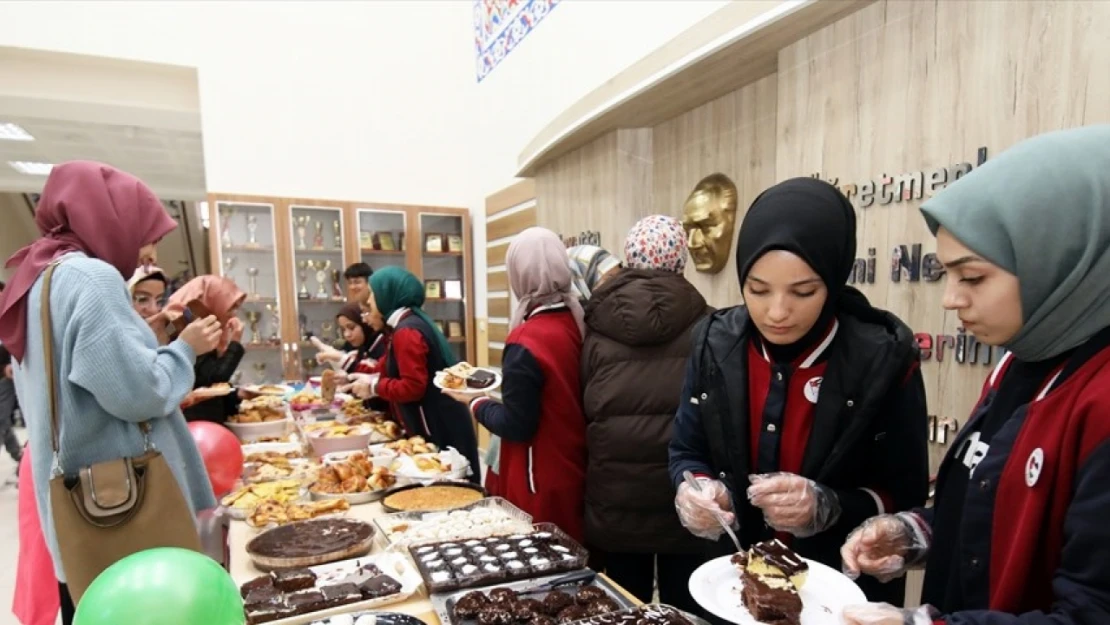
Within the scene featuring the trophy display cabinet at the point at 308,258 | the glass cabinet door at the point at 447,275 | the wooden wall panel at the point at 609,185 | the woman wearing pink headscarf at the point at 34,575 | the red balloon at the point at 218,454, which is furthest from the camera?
the glass cabinet door at the point at 447,275

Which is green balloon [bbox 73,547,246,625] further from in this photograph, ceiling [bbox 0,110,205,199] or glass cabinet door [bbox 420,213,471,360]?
ceiling [bbox 0,110,205,199]

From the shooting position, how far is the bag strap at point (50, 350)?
1.52 m

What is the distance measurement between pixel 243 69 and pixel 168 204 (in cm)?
702

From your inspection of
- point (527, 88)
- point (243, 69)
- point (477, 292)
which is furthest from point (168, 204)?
point (527, 88)

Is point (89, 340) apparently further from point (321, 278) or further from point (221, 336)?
point (321, 278)

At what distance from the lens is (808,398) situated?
1.35 meters

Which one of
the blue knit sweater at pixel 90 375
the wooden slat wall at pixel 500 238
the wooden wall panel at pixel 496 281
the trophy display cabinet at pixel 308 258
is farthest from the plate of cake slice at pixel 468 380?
the trophy display cabinet at pixel 308 258

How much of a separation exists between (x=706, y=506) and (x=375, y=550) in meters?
0.94

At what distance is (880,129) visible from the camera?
2.00 m

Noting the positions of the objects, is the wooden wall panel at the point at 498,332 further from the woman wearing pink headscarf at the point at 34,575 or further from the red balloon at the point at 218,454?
the woman wearing pink headscarf at the point at 34,575

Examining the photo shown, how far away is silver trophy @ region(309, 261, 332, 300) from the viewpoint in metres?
5.66

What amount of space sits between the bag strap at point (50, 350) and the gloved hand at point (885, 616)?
6.04 feet

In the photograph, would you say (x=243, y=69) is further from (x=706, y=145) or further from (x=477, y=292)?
(x=706, y=145)

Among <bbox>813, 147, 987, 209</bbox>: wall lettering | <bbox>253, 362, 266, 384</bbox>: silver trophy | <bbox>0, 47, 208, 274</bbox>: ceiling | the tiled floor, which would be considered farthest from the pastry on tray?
<bbox>0, 47, 208, 274</bbox>: ceiling
